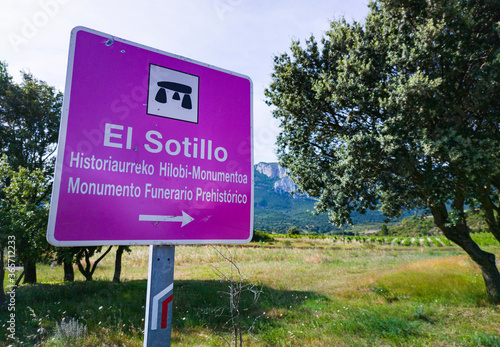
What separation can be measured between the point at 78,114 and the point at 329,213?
9.60 meters

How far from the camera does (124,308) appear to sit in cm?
966

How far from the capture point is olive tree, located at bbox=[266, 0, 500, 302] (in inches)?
293

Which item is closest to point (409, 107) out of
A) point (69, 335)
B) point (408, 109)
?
point (408, 109)

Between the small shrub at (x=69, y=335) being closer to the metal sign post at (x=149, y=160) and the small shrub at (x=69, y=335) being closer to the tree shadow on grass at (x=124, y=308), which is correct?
the tree shadow on grass at (x=124, y=308)

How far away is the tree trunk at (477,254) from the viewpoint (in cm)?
935

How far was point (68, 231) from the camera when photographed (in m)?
A: 1.39

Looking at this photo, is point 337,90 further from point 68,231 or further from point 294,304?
point 68,231

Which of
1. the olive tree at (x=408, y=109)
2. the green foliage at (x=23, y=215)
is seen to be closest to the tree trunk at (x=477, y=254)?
the olive tree at (x=408, y=109)

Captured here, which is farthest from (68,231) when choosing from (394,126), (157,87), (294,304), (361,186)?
(294,304)

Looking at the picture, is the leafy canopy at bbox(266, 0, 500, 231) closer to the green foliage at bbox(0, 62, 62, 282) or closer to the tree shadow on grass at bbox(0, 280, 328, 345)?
the tree shadow on grass at bbox(0, 280, 328, 345)

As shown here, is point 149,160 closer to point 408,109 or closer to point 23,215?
point 408,109

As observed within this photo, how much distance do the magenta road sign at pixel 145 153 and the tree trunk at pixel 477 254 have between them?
10.0 m

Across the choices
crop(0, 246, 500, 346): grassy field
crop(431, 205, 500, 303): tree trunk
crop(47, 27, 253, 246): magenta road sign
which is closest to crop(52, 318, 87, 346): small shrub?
crop(0, 246, 500, 346): grassy field

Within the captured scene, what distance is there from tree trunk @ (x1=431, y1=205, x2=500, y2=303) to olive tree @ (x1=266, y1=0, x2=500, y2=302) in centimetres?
3
